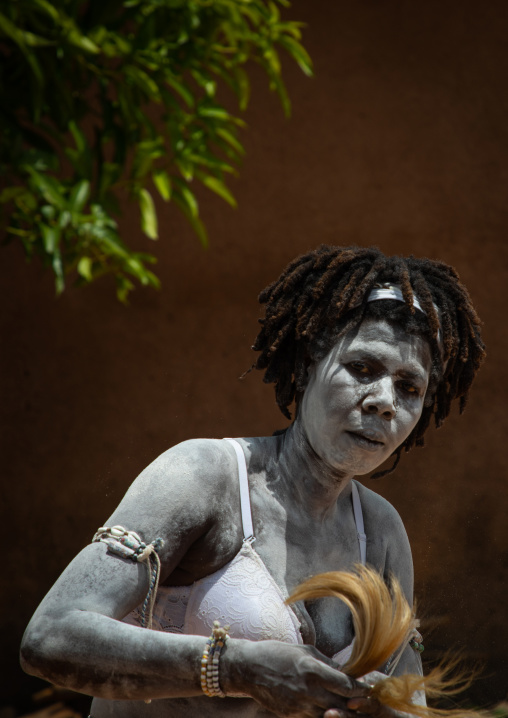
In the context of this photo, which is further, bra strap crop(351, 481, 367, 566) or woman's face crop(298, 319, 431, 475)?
bra strap crop(351, 481, 367, 566)

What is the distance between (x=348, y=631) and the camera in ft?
6.79

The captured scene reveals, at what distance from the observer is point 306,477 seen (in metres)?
2.17

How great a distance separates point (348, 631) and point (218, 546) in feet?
1.29

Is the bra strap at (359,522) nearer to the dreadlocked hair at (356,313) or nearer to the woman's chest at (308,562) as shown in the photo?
the woman's chest at (308,562)

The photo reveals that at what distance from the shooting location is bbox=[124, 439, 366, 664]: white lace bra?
1843mm

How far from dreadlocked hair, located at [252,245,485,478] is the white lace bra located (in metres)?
0.48

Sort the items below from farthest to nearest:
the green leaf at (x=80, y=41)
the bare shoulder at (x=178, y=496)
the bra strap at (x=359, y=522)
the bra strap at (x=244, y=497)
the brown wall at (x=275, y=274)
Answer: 1. the brown wall at (x=275, y=274)
2. the bra strap at (x=359, y=522)
3. the bra strap at (x=244, y=497)
4. the bare shoulder at (x=178, y=496)
5. the green leaf at (x=80, y=41)

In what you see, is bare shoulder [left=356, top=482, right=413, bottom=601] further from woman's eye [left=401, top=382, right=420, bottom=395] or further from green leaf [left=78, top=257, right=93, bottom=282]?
green leaf [left=78, top=257, right=93, bottom=282]

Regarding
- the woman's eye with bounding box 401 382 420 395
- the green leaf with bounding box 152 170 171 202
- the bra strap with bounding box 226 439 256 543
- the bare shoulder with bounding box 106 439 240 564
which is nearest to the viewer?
the green leaf with bounding box 152 170 171 202

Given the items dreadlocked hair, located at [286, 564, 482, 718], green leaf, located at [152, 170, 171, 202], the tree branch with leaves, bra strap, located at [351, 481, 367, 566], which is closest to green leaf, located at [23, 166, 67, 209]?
the tree branch with leaves

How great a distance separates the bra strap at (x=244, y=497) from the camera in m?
1.99

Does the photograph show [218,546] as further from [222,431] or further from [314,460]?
[222,431]

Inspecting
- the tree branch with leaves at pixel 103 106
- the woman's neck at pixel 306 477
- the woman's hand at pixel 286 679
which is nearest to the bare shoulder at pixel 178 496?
the woman's neck at pixel 306 477

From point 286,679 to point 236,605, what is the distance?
0.35 metres
